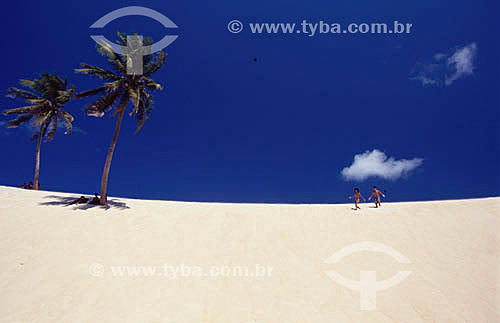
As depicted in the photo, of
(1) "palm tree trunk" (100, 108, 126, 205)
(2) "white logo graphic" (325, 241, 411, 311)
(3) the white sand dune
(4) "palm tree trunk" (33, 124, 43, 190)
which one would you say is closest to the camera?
(3) the white sand dune

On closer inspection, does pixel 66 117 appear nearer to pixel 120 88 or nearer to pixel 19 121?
pixel 19 121

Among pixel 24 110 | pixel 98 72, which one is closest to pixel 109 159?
pixel 98 72

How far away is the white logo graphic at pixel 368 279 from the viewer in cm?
590

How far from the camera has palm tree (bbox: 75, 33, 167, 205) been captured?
1394cm

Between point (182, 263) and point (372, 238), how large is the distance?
7.22m

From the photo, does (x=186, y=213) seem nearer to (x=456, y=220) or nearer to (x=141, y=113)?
(x=141, y=113)

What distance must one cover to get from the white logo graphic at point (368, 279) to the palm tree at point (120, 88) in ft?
41.6

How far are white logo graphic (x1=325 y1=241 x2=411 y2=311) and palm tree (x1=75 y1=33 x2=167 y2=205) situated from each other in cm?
1268

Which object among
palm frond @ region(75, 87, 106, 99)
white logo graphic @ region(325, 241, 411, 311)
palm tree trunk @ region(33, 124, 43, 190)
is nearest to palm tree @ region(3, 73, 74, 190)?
palm tree trunk @ region(33, 124, 43, 190)

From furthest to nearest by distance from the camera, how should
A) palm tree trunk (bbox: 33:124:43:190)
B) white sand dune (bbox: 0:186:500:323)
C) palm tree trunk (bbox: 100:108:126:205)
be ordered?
palm tree trunk (bbox: 33:124:43:190) → palm tree trunk (bbox: 100:108:126:205) → white sand dune (bbox: 0:186:500:323)

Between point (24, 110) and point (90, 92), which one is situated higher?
point (24, 110)

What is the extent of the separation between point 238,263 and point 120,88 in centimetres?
1358

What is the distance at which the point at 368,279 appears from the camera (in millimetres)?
6637

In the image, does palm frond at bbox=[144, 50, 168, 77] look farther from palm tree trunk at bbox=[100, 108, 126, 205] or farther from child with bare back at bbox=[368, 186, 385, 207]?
child with bare back at bbox=[368, 186, 385, 207]
